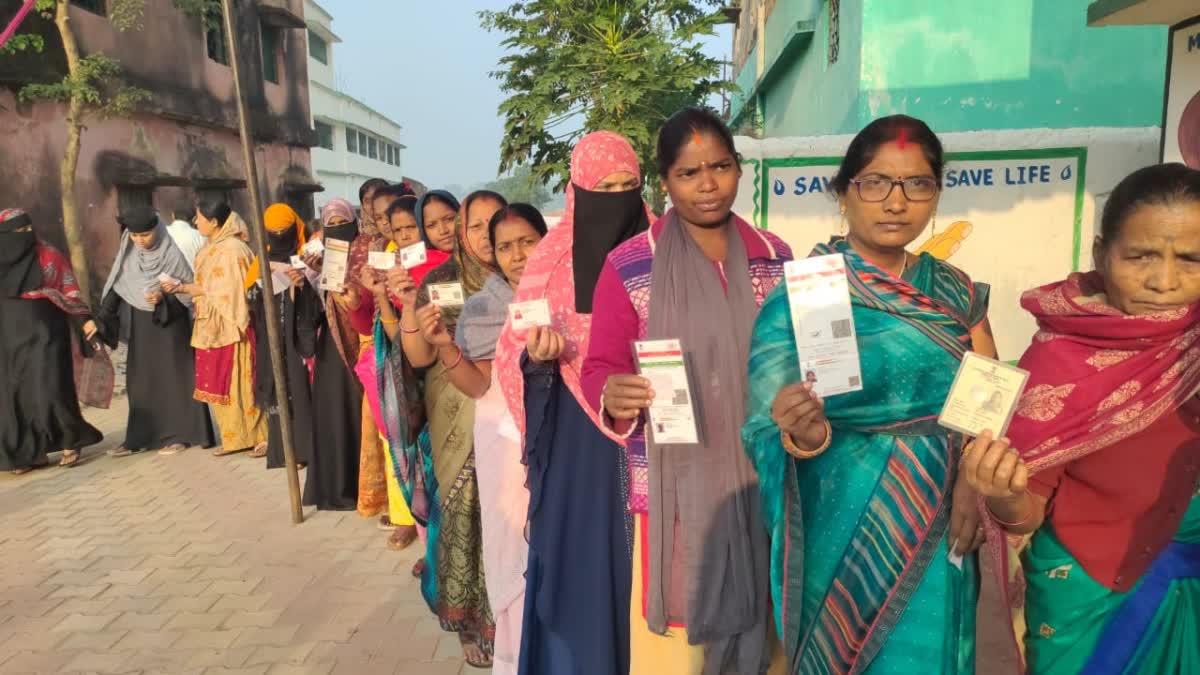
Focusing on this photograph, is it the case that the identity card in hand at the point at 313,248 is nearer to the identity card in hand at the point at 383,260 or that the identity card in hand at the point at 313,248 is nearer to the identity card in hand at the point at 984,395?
the identity card in hand at the point at 383,260

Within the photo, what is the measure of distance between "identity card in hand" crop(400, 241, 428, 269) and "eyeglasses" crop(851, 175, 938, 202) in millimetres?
1537

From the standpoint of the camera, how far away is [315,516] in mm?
4887

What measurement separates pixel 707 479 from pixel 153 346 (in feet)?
19.8

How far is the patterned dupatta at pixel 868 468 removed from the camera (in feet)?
5.42

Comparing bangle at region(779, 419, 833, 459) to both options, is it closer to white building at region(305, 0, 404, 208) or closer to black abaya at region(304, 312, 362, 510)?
black abaya at region(304, 312, 362, 510)

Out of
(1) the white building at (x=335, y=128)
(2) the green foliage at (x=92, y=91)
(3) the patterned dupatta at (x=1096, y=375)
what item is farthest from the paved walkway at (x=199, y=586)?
(1) the white building at (x=335, y=128)

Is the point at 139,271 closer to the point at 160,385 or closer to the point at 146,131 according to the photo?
the point at 160,385

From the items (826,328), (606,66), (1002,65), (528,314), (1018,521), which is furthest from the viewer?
(606,66)

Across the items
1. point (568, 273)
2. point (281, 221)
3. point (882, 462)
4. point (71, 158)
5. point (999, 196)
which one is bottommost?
point (882, 462)

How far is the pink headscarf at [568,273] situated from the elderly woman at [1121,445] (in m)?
1.13

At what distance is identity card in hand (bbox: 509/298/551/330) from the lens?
2.07 meters

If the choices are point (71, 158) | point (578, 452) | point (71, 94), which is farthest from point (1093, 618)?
point (71, 94)

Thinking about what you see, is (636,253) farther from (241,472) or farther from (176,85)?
(176,85)

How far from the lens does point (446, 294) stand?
2570 mm
